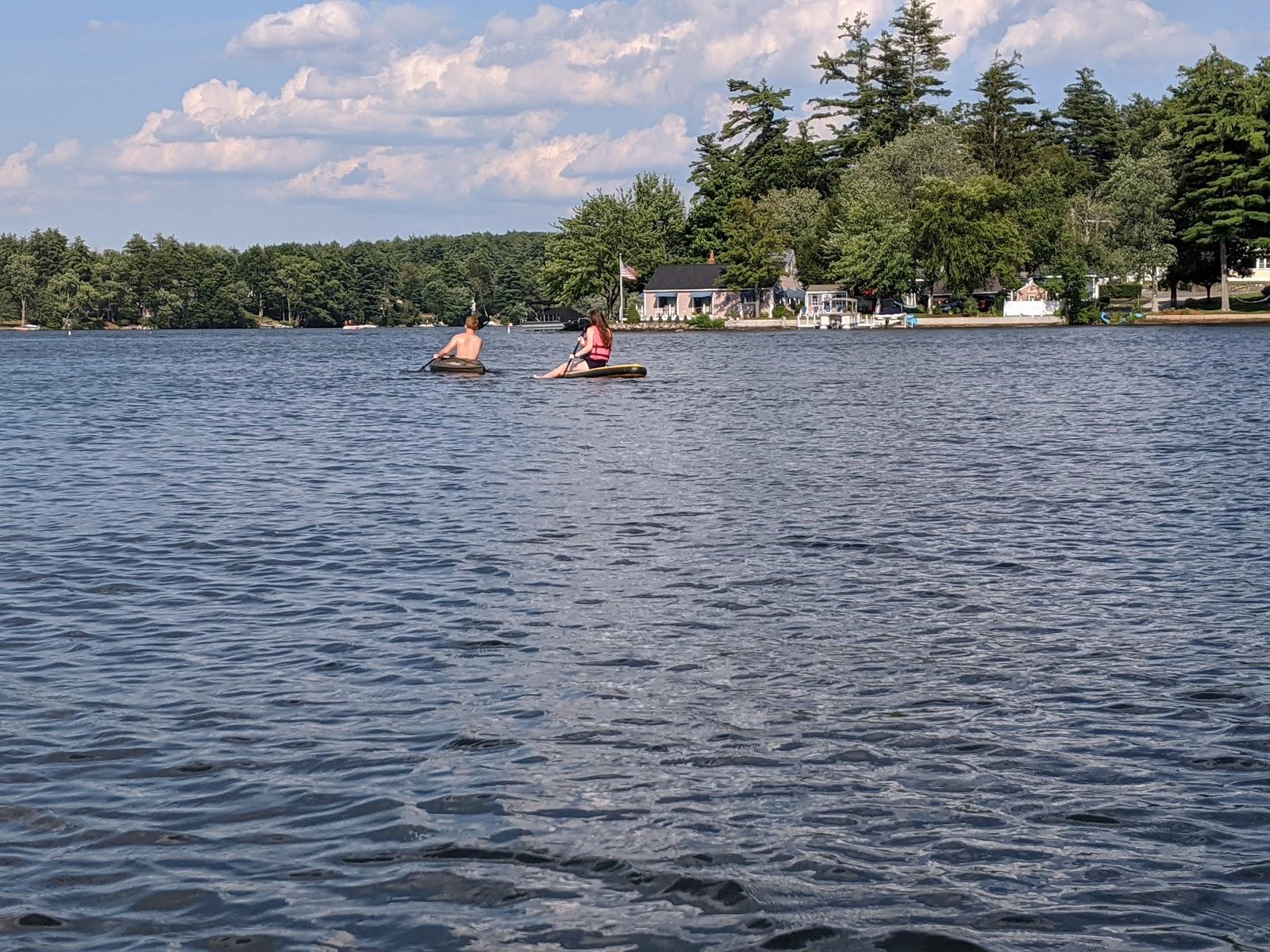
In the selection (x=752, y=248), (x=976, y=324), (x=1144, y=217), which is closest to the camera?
(x=1144, y=217)

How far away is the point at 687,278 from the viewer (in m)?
142

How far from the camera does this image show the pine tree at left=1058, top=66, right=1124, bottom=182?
176875 mm

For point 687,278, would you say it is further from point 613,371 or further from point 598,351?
point 613,371

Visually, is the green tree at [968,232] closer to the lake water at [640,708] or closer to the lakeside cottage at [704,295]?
the lakeside cottage at [704,295]

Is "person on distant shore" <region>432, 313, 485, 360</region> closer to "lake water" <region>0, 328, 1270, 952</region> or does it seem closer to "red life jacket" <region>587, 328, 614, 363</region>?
"red life jacket" <region>587, 328, 614, 363</region>

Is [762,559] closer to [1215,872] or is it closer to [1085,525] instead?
[1085,525]

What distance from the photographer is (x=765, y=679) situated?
1071 centimetres

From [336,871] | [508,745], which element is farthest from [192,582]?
[336,871]

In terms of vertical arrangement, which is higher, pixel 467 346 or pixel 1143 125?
pixel 1143 125

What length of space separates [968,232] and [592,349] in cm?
7487

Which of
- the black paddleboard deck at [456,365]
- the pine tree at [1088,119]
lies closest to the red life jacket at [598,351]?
the black paddleboard deck at [456,365]

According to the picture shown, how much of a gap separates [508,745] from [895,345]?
79.8m

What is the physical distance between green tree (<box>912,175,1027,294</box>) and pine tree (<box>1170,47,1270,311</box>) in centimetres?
1385

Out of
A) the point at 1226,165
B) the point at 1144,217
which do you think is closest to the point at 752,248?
the point at 1144,217
